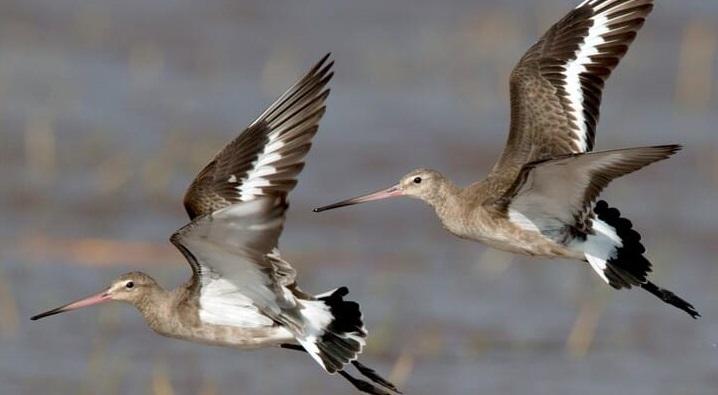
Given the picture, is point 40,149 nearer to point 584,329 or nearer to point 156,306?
point 584,329

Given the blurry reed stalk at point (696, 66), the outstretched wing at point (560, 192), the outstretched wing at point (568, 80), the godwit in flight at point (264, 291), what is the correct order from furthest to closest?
the blurry reed stalk at point (696, 66) < the outstretched wing at point (568, 80) < the outstretched wing at point (560, 192) < the godwit in flight at point (264, 291)

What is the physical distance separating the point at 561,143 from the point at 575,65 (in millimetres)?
480

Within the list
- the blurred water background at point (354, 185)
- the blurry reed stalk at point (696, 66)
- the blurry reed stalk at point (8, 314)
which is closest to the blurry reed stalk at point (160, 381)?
the blurred water background at point (354, 185)

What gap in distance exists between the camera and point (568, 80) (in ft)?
31.7

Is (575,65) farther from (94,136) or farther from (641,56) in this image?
(641,56)

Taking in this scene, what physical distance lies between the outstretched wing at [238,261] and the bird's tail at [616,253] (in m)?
1.42

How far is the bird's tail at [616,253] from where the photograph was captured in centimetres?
893

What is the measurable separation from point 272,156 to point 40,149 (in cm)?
511

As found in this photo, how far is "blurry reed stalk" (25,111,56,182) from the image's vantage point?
43.1 ft

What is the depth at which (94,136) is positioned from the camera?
1384 cm

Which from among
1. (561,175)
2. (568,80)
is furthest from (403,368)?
(561,175)

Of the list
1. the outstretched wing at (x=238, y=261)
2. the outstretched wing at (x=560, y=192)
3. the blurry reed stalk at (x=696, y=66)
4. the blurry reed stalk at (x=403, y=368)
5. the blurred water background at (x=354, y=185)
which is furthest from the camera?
the blurry reed stalk at (x=696, y=66)

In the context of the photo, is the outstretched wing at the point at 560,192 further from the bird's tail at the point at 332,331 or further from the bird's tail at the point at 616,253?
the bird's tail at the point at 332,331

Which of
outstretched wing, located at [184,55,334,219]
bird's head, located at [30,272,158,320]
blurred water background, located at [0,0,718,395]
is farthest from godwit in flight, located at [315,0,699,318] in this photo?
blurred water background, located at [0,0,718,395]
